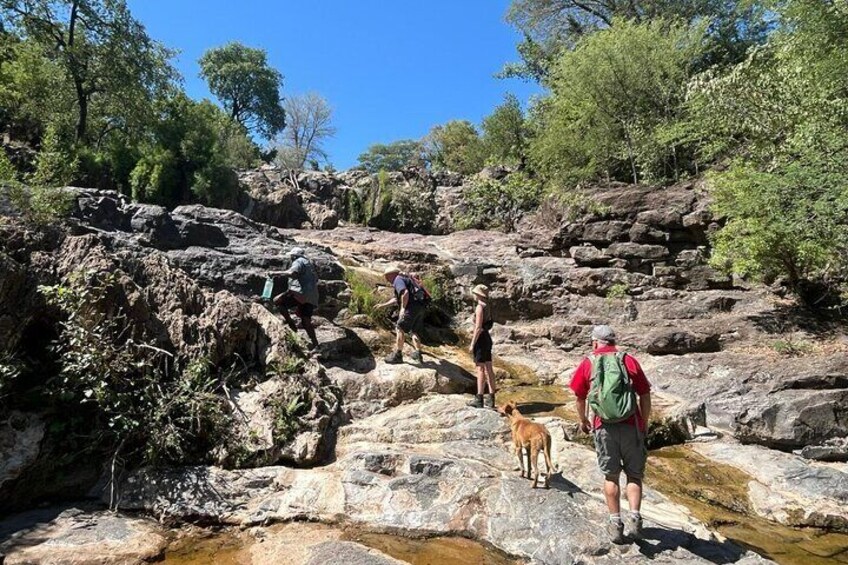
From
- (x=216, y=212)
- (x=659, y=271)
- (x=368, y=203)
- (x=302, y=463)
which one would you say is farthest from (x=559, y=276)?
(x=368, y=203)

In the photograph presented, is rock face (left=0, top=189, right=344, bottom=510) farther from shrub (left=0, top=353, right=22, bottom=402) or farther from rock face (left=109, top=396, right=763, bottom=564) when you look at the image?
rock face (left=109, top=396, right=763, bottom=564)

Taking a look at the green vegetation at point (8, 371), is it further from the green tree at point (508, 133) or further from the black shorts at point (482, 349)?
the green tree at point (508, 133)

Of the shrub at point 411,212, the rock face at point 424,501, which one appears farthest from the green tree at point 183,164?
the rock face at point 424,501

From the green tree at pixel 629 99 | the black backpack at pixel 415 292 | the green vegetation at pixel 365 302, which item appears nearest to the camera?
the black backpack at pixel 415 292

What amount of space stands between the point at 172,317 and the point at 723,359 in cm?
965

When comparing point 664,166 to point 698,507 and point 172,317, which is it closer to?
point 698,507

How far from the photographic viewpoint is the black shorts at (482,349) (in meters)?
7.55

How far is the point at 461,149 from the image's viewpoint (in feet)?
131

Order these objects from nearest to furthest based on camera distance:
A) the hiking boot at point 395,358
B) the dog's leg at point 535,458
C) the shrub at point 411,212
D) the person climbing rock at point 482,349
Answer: the dog's leg at point 535,458, the person climbing rock at point 482,349, the hiking boot at point 395,358, the shrub at point 411,212

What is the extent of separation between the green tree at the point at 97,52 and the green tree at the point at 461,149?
19040 mm

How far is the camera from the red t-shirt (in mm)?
4516

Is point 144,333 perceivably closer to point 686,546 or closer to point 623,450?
point 623,450

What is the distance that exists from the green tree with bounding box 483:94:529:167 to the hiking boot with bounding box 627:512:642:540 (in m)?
27.8

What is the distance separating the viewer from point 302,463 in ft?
19.2
